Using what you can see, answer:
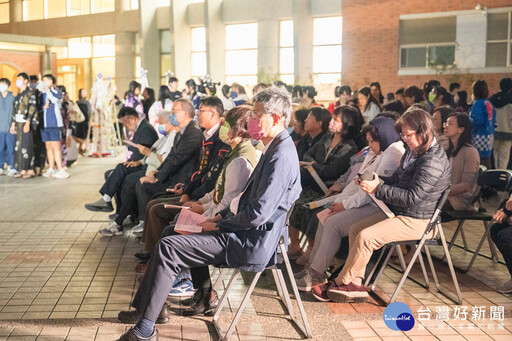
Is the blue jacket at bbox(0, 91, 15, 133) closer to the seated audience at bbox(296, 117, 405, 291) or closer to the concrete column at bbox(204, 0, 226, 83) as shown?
the seated audience at bbox(296, 117, 405, 291)

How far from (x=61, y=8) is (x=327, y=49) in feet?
56.5

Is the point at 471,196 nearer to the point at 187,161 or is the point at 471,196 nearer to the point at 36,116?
the point at 187,161

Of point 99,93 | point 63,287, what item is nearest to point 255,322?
point 63,287

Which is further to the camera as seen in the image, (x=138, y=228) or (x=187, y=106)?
(x=138, y=228)

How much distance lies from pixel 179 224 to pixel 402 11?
18.0m

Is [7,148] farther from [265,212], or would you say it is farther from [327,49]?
[327,49]

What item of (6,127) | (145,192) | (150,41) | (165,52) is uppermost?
(150,41)

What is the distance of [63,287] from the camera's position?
5.44m

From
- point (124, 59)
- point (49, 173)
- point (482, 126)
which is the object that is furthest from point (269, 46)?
point (482, 126)

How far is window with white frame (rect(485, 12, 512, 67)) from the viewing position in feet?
63.0

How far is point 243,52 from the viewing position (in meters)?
27.5

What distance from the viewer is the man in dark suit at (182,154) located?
21.3 ft

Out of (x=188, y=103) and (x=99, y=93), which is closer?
(x=188, y=103)

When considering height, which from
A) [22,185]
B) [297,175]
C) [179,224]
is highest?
[297,175]
